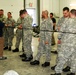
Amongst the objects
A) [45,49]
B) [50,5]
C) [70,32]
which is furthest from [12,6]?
[70,32]

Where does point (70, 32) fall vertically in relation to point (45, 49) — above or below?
above

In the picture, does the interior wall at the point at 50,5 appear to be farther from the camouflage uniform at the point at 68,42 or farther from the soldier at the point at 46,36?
the camouflage uniform at the point at 68,42

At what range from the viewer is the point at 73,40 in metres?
4.79

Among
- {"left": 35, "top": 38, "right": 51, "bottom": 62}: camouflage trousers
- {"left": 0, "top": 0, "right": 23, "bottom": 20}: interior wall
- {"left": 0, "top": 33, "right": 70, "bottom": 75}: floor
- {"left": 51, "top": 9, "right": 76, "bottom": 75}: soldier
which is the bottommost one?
{"left": 0, "top": 33, "right": 70, "bottom": 75}: floor

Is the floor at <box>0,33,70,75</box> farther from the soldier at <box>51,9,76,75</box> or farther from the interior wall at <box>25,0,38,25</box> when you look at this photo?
the interior wall at <box>25,0,38,25</box>

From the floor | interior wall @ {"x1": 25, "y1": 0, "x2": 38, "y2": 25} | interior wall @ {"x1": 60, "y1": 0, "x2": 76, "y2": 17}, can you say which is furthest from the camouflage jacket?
interior wall @ {"x1": 25, "y1": 0, "x2": 38, "y2": 25}

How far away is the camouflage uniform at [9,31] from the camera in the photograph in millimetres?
8469

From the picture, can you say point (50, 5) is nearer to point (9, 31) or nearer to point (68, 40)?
point (9, 31)

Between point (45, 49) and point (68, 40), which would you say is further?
point (45, 49)

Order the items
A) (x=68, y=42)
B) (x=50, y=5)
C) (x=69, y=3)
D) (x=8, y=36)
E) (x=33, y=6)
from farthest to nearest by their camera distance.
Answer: (x=50, y=5) → (x=33, y=6) → (x=69, y=3) → (x=8, y=36) → (x=68, y=42)

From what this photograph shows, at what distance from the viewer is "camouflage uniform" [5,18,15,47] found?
847 centimetres

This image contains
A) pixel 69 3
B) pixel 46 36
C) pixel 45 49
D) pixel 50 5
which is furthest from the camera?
pixel 50 5

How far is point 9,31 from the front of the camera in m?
8.59

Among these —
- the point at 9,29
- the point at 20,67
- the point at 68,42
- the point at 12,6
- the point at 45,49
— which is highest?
the point at 12,6
